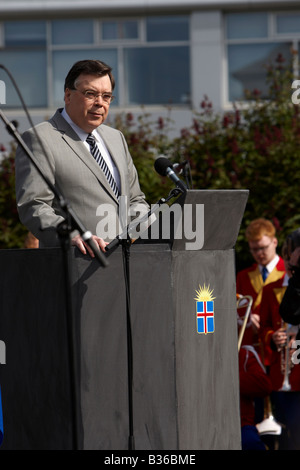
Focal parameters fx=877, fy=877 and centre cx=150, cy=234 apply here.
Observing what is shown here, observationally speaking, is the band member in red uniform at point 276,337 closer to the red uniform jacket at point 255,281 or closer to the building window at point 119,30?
the red uniform jacket at point 255,281

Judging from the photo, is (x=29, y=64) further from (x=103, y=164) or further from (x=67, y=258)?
(x=67, y=258)

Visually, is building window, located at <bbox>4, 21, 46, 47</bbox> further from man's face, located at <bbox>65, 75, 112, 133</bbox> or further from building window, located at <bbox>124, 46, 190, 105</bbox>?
man's face, located at <bbox>65, 75, 112, 133</bbox>

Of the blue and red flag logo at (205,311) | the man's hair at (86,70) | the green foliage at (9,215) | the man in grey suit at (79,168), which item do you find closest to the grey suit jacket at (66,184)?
the man in grey suit at (79,168)

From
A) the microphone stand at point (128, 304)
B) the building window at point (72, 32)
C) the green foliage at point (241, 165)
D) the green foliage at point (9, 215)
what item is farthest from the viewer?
the building window at point (72, 32)

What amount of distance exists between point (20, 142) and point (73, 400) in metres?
0.99

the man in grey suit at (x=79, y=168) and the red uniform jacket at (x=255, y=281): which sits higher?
the man in grey suit at (x=79, y=168)

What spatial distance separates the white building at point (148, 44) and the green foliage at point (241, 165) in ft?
25.0

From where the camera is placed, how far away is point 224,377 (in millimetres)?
3852

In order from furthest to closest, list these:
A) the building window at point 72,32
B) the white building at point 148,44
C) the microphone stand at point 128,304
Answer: the building window at point 72,32
the white building at point 148,44
the microphone stand at point 128,304

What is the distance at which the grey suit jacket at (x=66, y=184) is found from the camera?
3.86 m

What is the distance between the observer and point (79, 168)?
397 cm

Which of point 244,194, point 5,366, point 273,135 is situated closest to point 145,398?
point 5,366

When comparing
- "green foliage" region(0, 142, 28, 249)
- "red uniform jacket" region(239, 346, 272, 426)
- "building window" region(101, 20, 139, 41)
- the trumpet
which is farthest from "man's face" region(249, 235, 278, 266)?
"building window" region(101, 20, 139, 41)

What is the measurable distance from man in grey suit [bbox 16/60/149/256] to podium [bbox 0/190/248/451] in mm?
331
